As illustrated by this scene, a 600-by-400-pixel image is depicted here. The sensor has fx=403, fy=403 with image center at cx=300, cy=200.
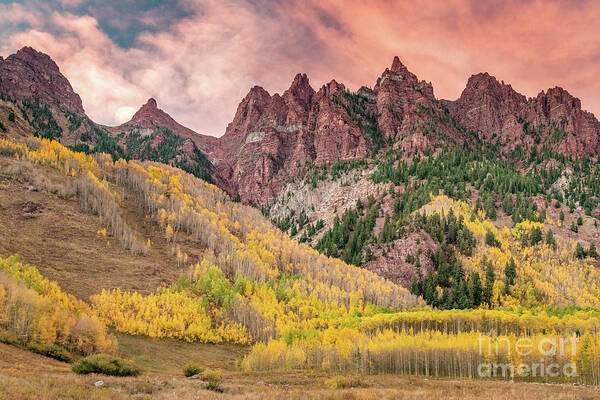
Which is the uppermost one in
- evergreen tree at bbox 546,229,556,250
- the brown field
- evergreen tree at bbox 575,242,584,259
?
evergreen tree at bbox 546,229,556,250

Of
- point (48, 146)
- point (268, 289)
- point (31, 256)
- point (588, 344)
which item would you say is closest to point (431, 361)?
point (588, 344)

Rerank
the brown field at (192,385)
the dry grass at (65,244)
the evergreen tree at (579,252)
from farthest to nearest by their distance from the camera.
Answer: the evergreen tree at (579,252) < the dry grass at (65,244) < the brown field at (192,385)

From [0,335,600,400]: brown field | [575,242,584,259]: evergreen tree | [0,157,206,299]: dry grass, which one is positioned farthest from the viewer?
[575,242,584,259]: evergreen tree

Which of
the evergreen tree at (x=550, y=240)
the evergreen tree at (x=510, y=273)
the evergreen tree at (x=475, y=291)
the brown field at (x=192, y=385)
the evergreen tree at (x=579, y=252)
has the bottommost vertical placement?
the brown field at (x=192, y=385)

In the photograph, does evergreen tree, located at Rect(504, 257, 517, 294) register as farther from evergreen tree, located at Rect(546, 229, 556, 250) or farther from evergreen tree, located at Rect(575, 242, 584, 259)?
evergreen tree, located at Rect(575, 242, 584, 259)

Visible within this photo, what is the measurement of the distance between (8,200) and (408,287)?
15147 centimetres

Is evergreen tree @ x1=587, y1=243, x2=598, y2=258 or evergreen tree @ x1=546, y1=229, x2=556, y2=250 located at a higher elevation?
evergreen tree @ x1=546, y1=229, x2=556, y2=250

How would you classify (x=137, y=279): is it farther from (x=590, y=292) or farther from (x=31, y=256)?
(x=590, y=292)

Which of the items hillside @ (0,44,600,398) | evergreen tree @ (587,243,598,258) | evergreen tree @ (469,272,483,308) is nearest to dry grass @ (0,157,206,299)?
hillside @ (0,44,600,398)

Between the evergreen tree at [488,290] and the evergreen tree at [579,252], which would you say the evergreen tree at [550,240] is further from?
the evergreen tree at [488,290]

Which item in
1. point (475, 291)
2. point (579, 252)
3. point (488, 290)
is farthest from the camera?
point (579, 252)

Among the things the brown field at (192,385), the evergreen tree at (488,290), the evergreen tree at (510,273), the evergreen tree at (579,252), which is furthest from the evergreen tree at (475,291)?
the brown field at (192,385)

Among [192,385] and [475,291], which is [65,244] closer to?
[192,385]

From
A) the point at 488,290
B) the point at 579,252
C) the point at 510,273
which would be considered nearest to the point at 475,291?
the point at 488,290
